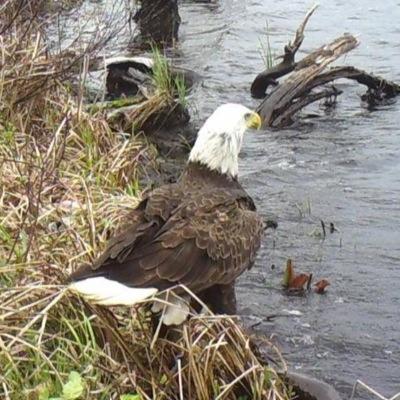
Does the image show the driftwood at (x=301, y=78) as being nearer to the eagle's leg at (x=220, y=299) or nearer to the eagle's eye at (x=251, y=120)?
the eagle's eye at (x=251, y=120)

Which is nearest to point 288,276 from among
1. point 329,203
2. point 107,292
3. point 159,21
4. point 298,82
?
point 329,203

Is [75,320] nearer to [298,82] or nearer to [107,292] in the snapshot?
[107,292]

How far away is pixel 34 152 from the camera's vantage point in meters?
7.05

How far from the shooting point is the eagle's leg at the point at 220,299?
5367 millimetres

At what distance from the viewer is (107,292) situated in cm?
442

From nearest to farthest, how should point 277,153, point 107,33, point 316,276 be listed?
point 316,276 → point 107,33 → point 277,153

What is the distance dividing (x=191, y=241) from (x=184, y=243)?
0.06 m

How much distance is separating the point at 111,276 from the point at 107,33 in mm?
4879

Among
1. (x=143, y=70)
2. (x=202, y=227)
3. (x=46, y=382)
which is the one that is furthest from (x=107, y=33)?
(x=46, y=382)

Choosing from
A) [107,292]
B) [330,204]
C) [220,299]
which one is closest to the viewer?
[107,292]

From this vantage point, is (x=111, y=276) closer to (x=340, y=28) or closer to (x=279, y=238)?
(x=279, y=238)

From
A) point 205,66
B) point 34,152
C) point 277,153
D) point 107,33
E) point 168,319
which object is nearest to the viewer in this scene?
point 168,319

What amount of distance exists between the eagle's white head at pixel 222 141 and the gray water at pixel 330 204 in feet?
4.39

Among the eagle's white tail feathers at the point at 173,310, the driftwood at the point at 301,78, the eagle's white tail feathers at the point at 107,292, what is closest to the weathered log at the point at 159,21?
the driftwood at the point at 301,78
